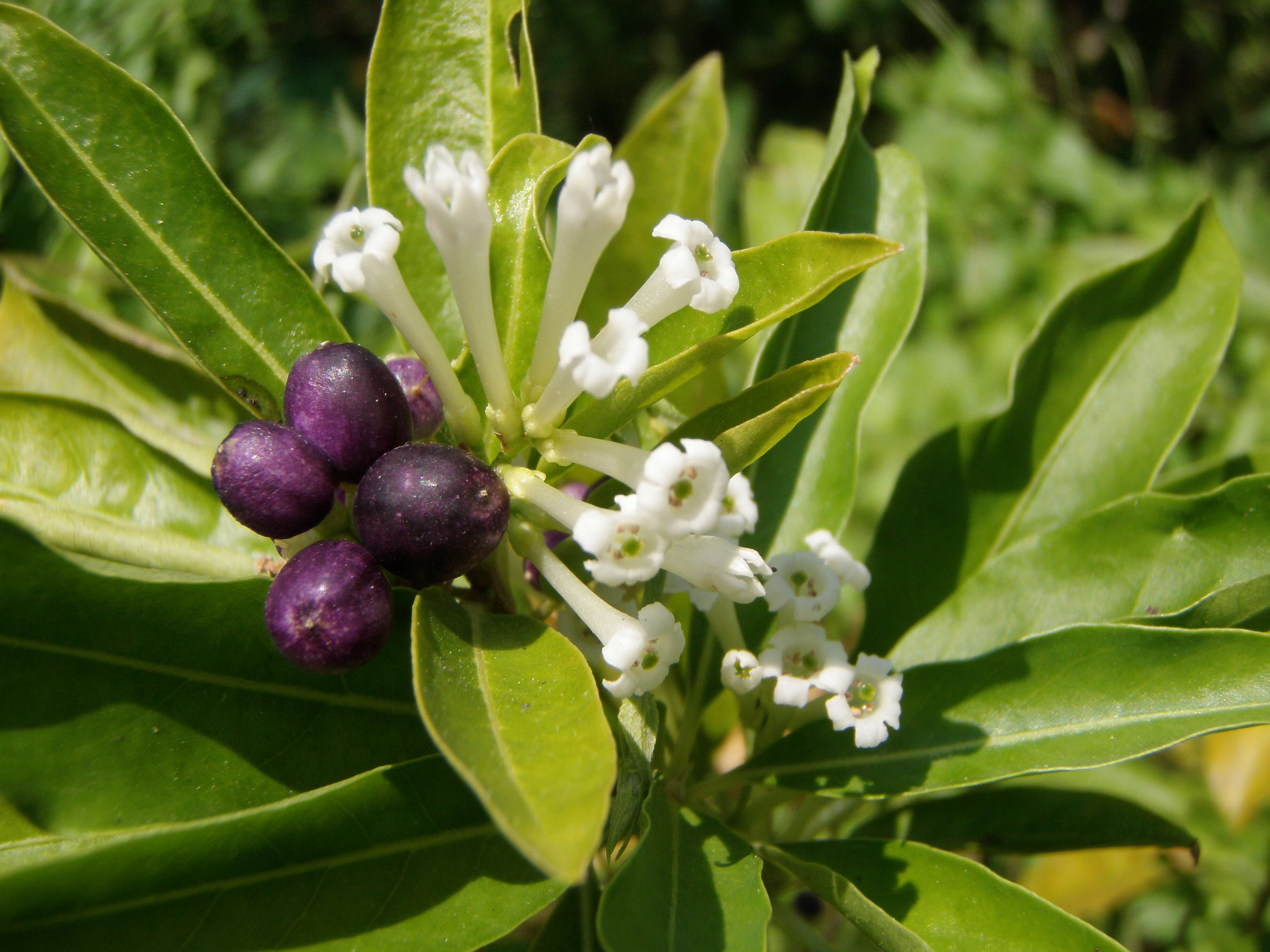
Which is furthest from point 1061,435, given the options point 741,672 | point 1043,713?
point 741,672

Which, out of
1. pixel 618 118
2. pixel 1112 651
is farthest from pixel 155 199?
pixel 618 118

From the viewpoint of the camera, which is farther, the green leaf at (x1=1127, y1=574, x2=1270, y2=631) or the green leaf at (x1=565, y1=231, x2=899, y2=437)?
the green leaf at (x1=1127, y1=574, x2=1270, y2=631)

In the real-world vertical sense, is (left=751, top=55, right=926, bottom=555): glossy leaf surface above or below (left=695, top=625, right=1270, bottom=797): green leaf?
above

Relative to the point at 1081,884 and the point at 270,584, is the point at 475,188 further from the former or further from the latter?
the point at 1081,884

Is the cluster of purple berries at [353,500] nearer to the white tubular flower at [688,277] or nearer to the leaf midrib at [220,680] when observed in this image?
the leaf midrib at [220,680]

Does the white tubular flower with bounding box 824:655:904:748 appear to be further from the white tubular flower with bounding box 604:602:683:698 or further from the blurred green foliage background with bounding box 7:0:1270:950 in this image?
the blurred green foliage background with bounding box 7:0:1270:950

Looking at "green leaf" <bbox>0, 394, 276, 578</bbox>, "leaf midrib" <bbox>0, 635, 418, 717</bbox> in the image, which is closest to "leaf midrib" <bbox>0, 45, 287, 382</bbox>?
"green leaf" <bbox>0, 394, 276, 578</bbox>
